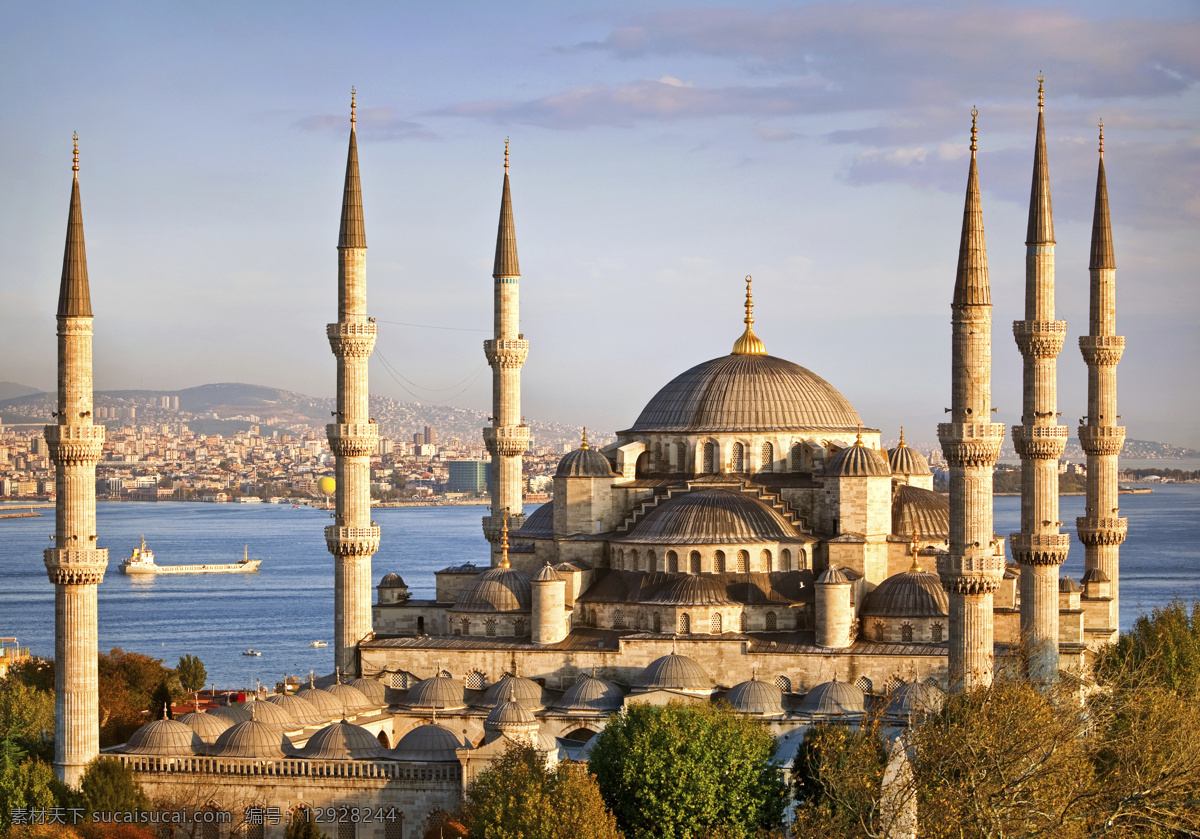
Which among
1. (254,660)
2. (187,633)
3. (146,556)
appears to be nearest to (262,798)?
(254,660)

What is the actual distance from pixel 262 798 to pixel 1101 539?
56.3ft

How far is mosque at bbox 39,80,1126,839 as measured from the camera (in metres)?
26.5

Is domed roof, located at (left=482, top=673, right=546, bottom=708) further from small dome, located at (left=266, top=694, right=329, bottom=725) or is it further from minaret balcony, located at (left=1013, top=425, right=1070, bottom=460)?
minaret balcony, located at (left=1013, top=425, right=1070, bottom=460)

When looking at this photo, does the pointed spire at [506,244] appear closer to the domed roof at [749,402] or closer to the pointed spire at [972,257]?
the domed roof at [749,402]

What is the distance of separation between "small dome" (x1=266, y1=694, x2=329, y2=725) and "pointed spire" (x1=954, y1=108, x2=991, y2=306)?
1239 centimetres

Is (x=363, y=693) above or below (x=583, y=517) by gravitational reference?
below

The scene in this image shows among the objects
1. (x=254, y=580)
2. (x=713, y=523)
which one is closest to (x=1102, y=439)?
(x=713, y=523)

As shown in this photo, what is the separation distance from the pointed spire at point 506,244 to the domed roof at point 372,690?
10.2 metres

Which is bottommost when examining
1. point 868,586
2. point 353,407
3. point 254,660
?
point 254,660

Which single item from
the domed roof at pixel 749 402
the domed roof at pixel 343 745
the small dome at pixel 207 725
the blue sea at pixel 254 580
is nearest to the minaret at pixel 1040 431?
the domed roof at pixel 749 402

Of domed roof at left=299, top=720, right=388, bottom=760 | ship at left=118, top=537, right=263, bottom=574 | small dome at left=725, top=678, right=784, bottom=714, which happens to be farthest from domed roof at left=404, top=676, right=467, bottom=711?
ship at left=118, top=537, right=263, bottom=574

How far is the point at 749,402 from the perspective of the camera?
117ft

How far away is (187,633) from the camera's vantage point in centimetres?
6644

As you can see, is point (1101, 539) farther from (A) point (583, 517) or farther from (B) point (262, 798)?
(B) point (262, 798)
